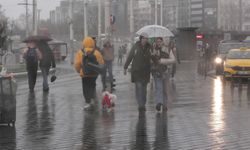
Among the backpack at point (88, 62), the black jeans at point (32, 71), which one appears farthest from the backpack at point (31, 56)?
the backpack at point (88, 62)

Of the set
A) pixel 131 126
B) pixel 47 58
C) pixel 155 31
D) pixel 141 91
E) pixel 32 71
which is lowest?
pixel 131 126

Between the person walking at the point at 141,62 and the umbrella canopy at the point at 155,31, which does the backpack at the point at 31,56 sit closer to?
the umbrella canopy at the point at 155,31

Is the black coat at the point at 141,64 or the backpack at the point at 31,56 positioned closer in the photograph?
the black coat at the point at 141,64

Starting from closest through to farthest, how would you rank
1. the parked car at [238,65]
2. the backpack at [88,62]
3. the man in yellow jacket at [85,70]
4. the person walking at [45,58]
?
the backpack at [88,62]
the man in yellow jacket at [85,70]
the person walking at [45,58]
the parked car at [238,65]

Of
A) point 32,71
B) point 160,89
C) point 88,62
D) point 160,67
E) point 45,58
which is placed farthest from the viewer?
point 45,58

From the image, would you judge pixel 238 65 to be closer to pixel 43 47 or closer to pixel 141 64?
pixel 43 47

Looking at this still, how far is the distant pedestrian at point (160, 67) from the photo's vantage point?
13.1m

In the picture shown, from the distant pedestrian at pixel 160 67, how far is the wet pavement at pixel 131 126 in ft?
1.28

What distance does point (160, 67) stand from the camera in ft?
43.1

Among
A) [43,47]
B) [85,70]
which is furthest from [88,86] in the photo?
[43,47]

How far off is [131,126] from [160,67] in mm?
2212

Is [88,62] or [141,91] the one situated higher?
[88,62]

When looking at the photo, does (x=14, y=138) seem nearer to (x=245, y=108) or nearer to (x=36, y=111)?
(x=36, y=111)

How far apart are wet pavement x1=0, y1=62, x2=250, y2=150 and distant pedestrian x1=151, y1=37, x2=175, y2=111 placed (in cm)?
39
